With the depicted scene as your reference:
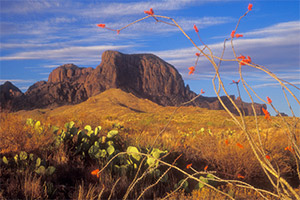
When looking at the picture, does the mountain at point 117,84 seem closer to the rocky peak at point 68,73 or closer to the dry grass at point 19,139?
the rocky peak at point 68,73

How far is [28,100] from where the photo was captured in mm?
84312

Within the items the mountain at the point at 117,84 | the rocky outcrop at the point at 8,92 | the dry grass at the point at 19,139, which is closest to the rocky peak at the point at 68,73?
the mountain at the point at 117,84

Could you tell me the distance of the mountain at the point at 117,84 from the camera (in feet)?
289

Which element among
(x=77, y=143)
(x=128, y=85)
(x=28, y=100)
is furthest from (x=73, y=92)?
(x=77, y=143)

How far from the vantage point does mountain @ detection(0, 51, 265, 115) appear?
88.1m

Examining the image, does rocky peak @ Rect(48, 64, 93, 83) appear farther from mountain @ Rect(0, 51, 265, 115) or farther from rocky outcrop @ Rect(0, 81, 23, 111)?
rocky outcrop @ Rect(0, 81, 23, 111)

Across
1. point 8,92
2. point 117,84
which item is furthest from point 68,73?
point 8,92

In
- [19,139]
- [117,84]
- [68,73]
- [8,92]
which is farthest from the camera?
[68,73]

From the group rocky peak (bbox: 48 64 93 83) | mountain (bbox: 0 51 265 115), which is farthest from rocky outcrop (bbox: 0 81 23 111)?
rocky peak (bbox: 48 64 93 83)

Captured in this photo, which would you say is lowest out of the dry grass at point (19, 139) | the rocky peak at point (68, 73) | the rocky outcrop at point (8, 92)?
the rocky outcrop at point (8, 92)

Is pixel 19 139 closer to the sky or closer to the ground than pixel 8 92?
closer to the sky

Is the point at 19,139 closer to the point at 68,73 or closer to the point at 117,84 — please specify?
the point at 117,84

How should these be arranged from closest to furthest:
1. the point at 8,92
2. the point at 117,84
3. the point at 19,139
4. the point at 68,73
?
1. the point at 19,139
2. the point at 8,92
3. the point at 117,84
4. the point at 68,73

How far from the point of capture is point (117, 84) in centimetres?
9750
